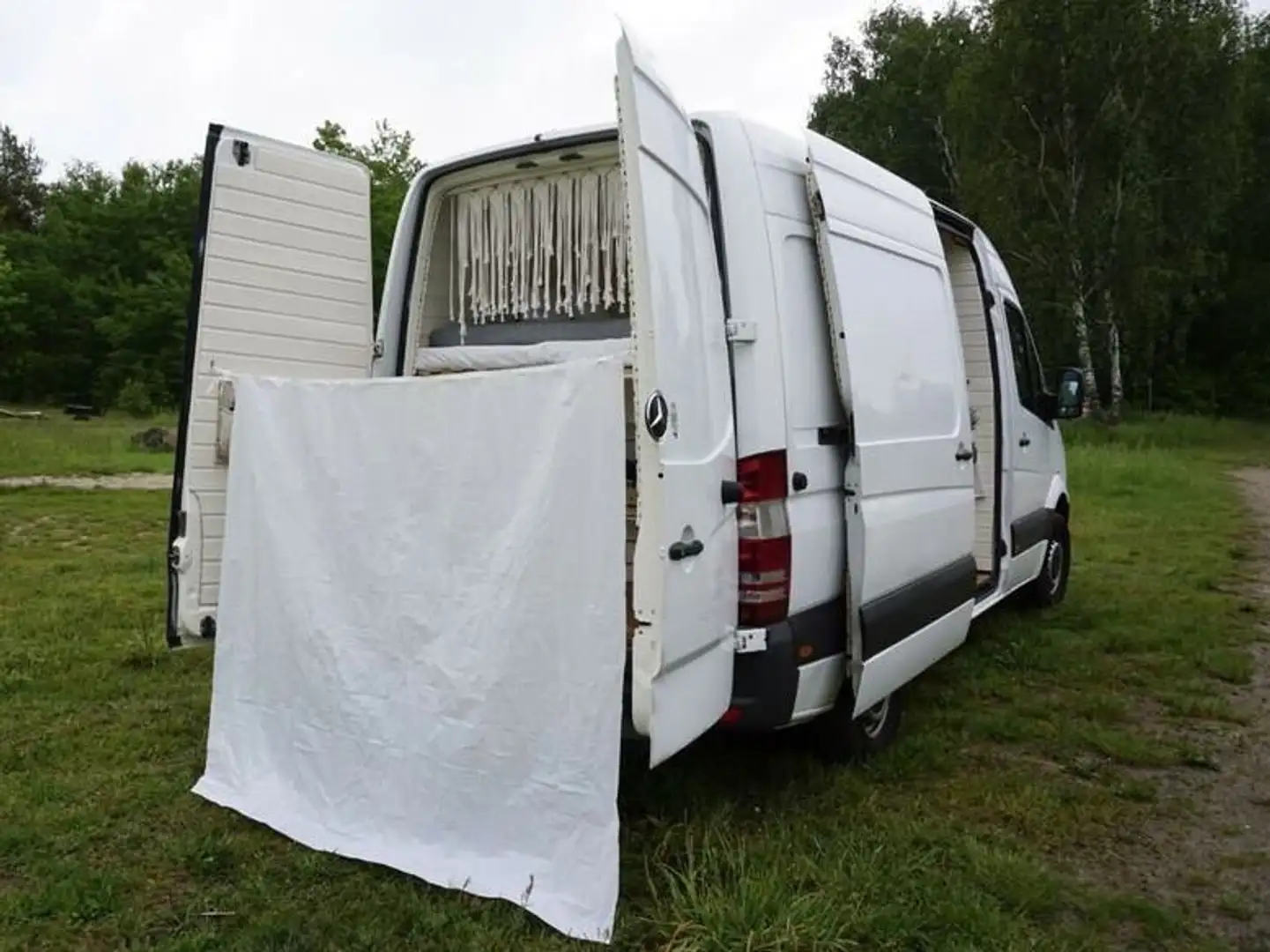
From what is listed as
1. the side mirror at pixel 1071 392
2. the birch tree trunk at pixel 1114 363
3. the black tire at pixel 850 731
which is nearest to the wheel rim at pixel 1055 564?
the side mirror at pixel 1071 392

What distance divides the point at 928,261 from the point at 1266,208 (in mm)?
32415

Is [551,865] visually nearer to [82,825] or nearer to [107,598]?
[82,825]

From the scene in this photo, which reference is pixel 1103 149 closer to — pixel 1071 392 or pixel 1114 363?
A: pixel 1114 363

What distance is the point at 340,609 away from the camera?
3475 mm

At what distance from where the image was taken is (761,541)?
3139 millimetres

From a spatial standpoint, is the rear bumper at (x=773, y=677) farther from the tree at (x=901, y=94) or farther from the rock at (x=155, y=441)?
the tree at (x=901, y=94)

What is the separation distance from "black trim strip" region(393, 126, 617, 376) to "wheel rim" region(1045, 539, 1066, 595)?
4331 millimetres

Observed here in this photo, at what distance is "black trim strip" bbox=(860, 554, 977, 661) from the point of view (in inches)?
137

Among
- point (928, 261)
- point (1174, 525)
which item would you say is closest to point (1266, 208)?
point (1174, 525)

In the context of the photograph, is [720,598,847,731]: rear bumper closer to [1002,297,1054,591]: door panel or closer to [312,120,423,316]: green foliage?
[1002,297,1054,591]: door panel

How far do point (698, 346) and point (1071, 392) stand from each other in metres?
3.85

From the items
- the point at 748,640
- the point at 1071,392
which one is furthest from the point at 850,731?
the point at 1071,392

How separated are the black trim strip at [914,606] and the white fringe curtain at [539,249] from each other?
1465mm

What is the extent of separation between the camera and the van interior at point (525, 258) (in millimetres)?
3920
